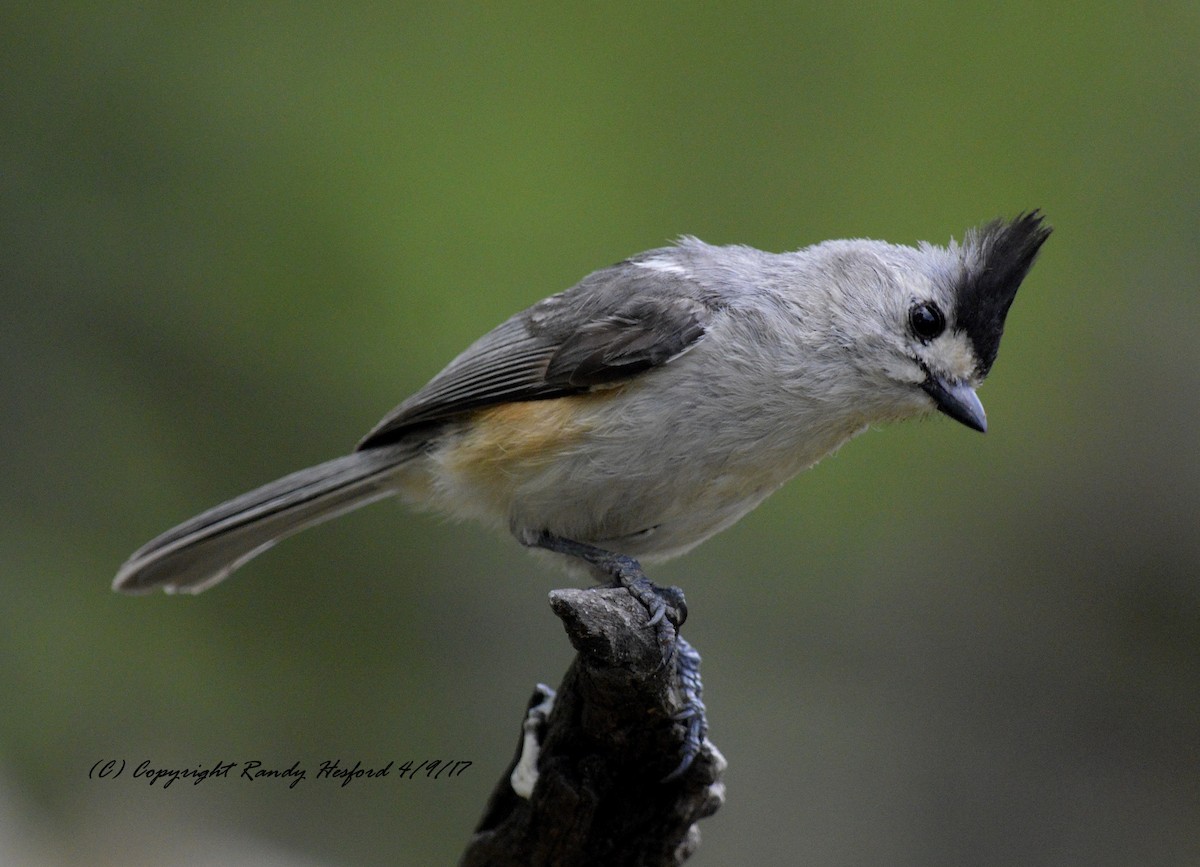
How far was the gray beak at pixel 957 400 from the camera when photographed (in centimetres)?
248

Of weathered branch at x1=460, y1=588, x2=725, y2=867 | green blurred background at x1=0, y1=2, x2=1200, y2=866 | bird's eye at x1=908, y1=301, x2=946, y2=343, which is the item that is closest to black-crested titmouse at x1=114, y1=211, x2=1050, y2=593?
bird's eye at x1=908, y1=301, x2=946, y2=343

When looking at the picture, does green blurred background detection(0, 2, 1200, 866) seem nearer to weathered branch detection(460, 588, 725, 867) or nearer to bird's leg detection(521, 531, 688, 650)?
bird's leg detection(521, 531, 688, 650)

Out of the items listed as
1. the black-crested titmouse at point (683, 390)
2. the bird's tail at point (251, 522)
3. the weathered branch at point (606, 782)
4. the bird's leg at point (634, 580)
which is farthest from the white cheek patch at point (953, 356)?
the bird's tail at point (251, 522)

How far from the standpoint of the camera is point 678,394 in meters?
2.56

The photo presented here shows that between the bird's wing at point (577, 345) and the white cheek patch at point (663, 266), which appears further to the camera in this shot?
the white cheek patch at point (663, 266)

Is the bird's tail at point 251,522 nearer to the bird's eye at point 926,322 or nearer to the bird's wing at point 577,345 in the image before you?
the bird's wing at point 577,345

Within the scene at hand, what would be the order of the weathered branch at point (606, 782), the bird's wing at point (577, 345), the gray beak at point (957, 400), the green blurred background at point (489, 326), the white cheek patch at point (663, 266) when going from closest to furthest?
1. the weathered branch at point (606, 782)
2. the gray beak at point (957, 400)
3. the bird's wing at point (577, 345)
4. the white cheek patch at point (663, 266)
5. the green blurred background at point (489, 326)

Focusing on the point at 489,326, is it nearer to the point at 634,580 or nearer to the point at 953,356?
the point at 634,580

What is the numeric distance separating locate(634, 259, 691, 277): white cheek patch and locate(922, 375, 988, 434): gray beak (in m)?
0.73

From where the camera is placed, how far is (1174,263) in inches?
179

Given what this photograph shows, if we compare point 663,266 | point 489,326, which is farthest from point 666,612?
point 489,326

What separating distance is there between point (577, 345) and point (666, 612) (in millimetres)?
778

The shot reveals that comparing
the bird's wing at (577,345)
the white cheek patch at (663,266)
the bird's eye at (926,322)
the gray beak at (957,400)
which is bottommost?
the gray beak at (957,400)

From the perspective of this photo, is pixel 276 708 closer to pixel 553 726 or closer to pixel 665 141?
pixel 553 726
